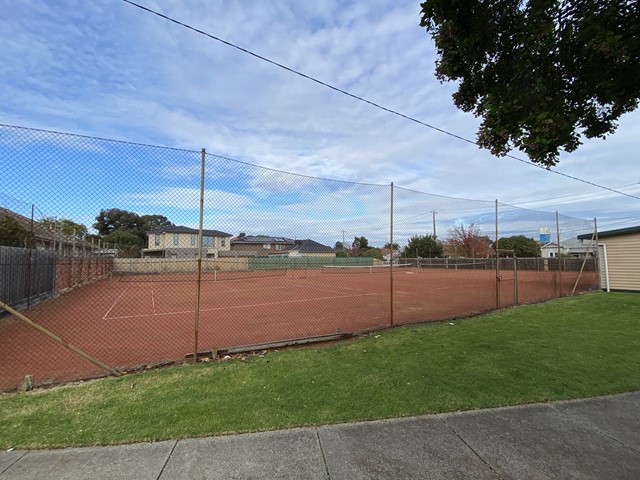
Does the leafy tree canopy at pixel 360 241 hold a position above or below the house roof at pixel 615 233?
below

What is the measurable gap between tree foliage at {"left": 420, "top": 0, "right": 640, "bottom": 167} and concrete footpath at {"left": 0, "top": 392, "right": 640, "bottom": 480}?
2.91m

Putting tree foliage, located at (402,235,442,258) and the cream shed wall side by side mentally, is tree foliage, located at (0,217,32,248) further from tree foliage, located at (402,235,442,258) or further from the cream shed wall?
tree foliage, located at (402,235,442,258)

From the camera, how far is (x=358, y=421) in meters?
3.73

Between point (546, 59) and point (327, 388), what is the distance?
15.2 feet

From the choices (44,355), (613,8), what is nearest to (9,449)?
(44,355)

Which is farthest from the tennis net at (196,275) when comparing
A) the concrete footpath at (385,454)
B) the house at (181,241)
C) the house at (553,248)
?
the house at (553,248)

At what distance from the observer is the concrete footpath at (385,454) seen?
2869 millimetres

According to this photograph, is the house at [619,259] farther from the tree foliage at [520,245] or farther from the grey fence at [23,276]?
the tree foliage at [520,245]

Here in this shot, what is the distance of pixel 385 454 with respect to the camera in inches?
123

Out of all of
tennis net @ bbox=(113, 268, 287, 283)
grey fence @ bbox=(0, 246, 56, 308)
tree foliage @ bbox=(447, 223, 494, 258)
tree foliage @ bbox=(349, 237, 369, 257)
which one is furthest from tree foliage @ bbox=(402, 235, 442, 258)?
grey fence @ bbox=(0, 246, 56, 308)

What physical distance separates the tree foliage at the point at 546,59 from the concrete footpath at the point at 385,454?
2.91 meters

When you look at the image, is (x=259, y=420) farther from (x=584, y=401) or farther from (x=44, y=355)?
(x=44, y=355)

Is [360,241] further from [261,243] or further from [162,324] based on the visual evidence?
[162,324]

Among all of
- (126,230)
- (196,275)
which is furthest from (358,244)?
(126,230)
